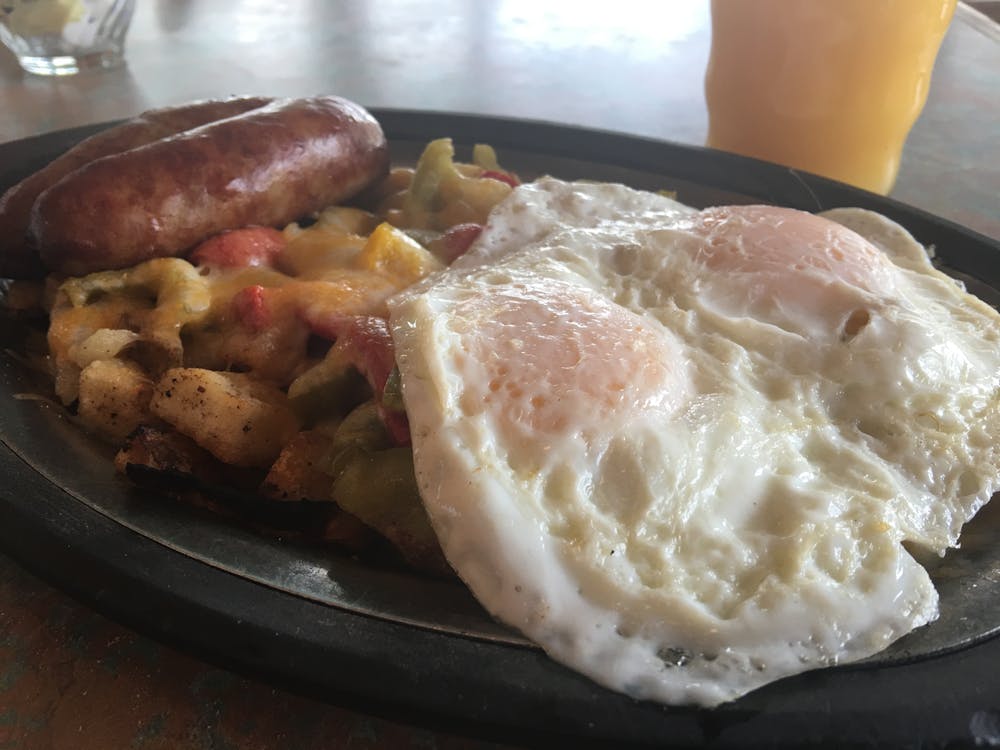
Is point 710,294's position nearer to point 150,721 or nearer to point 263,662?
point 263,662

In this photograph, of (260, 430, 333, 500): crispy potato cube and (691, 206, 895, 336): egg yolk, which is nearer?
(260, 430, 333, 500): crispy potato cube

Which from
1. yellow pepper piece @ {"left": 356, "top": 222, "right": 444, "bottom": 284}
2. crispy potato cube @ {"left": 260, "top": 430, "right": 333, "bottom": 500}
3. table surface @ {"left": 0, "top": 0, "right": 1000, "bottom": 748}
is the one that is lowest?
table surface @ {"left": 0, "top": 0, "right": 1000, "bottom": 748}

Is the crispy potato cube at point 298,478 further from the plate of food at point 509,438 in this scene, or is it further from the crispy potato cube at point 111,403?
the crispy potato cube at point 111,403

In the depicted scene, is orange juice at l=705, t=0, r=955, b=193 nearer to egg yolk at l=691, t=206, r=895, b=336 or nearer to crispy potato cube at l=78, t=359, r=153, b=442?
egg yolk at l=691, t=206, r=895, b=336

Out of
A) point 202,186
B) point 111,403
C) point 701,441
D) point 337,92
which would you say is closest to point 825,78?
point 701,441

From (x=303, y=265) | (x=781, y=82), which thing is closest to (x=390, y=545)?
(x=303, y=265)

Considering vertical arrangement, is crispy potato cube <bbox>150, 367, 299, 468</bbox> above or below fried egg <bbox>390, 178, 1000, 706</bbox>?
below

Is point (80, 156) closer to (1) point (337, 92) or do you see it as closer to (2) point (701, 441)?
(2) point (701, 441)

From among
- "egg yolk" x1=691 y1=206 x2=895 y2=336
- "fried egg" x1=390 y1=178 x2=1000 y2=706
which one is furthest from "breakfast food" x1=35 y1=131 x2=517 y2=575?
"egg yolk" x1=691 y1=206 x2=895 y2=336
